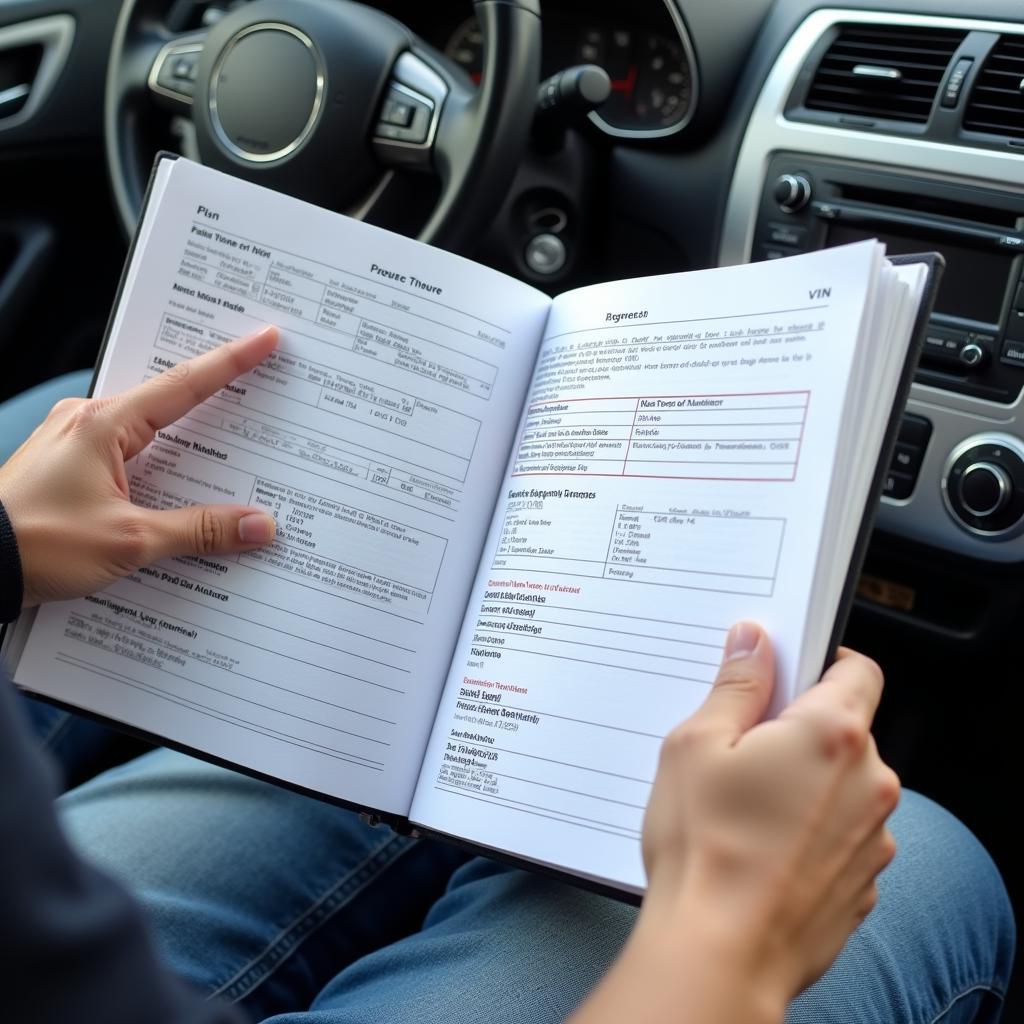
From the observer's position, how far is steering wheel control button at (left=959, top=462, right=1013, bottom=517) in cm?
97

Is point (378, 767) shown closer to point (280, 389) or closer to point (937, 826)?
point (280, 389)

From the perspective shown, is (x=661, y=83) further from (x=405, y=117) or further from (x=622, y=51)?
(x=405, y=117)

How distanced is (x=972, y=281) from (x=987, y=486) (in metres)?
0.18

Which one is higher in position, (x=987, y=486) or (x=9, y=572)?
(x=987, y=486)

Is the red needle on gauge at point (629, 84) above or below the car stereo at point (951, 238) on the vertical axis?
above

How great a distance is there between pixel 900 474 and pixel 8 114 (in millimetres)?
1126

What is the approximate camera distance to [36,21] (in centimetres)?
132

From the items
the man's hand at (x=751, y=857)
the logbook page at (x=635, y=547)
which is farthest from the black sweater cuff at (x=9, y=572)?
the man's hand at (x=751, y=857)

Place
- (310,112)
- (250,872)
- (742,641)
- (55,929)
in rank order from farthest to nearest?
(310,112) < (250,872) < (742,641) < (55,929)

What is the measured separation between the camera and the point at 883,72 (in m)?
1.01

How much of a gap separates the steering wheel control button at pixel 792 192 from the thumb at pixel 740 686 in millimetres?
615

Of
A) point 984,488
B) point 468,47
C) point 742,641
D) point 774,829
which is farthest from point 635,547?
point 468,47

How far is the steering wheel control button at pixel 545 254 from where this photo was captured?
117 centimetres

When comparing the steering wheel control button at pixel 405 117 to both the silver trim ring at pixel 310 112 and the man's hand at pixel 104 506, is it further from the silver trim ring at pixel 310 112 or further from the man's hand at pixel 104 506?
the man's hand at pixel 104 506
